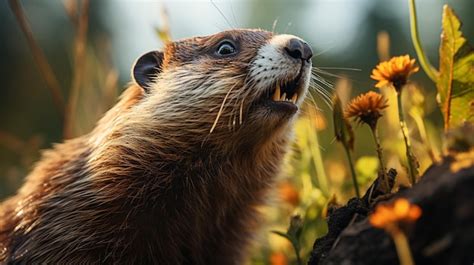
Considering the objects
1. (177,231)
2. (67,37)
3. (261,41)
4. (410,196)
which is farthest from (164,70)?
(67,37)

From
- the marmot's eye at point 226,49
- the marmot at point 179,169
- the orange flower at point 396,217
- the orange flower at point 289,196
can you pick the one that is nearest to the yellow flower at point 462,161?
the orange flower at point 396,217

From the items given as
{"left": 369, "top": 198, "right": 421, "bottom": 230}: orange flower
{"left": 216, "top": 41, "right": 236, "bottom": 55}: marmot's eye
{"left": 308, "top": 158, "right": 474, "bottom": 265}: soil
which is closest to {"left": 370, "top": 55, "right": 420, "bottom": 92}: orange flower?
{"left": 308, "top": 158, "right": 474, "bottom": 265}: soil

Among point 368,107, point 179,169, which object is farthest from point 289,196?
point 368,107

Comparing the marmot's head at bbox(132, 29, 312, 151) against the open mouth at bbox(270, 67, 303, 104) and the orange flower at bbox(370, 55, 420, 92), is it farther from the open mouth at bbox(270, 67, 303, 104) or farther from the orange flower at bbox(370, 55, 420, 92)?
the orange flower at bbox(370, 55, 420, 92)

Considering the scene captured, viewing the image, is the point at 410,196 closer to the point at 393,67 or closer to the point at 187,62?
the point at 393,67

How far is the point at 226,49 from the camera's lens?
3.72 metres

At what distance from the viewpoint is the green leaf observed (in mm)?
2902

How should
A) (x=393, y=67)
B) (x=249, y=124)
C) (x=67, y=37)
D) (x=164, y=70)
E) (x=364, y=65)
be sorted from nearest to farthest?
(x=393, y=67)
(x=249, y=124)
(x=164, y=70)
(x=364, y=65)
(x=67, y=37)

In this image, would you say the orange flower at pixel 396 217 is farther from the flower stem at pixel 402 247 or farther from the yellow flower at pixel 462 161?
the yellow flower at pixel 462 161

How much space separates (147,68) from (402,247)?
2.28 meters

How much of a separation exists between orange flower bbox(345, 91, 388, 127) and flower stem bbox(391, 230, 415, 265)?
810mm

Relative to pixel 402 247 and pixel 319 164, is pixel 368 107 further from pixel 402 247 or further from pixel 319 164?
pixel 319 164

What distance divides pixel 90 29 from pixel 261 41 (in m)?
21.7

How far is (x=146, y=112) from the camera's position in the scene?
12.2ft
